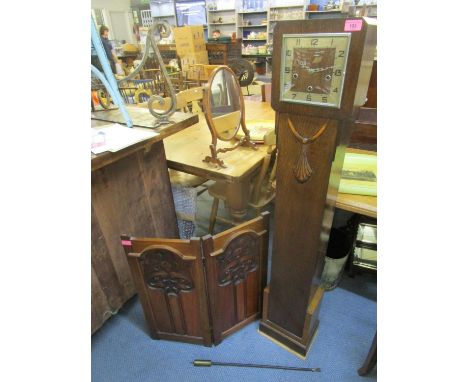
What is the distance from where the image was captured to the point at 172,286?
1.10 m

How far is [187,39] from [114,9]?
12.0 feet

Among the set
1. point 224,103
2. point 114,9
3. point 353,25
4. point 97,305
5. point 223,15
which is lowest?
point 97,305

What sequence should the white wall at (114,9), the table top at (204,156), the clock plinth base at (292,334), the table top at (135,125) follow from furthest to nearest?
the white wall at (114,9), the table top at (204,156), the clock plinth base at (292,334), the table top at (135,125)

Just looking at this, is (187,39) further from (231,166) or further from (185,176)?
(231,166)

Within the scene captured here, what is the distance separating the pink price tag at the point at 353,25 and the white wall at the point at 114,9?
312 inches

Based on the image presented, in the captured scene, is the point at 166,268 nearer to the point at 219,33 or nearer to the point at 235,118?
the point at 235,118

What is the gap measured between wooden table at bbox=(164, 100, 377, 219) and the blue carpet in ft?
2.12

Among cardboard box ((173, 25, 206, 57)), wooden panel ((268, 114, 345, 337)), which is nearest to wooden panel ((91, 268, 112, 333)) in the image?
wooden panel ((268, 114, 345, 337))

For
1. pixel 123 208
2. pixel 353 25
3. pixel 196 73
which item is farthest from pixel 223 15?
pixel 353 25

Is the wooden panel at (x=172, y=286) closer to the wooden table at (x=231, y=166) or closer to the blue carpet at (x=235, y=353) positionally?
the blue carpet at (x=235, y=353)

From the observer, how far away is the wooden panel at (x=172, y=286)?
101 centimetres

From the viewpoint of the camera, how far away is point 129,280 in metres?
1.40

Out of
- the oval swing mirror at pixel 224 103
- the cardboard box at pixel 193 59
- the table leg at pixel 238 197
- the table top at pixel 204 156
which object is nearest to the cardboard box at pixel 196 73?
the cardboard box at pixel 193 59

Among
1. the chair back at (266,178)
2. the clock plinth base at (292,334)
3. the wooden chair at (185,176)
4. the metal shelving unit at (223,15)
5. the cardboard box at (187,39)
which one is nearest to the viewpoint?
the clock plinth base at (292,334)
